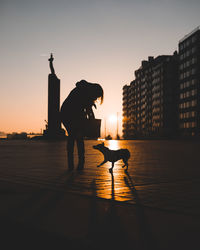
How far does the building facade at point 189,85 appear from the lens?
82812mm

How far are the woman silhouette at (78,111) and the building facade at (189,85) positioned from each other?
7794cm

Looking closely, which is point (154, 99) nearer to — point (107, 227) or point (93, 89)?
point (93, 89)

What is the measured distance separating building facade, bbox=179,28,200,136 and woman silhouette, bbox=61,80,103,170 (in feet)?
256

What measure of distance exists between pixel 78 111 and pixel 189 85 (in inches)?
3372

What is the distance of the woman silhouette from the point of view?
684cm

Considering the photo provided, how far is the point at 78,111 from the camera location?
690 cm

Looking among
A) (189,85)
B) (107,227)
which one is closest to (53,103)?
(107,227)

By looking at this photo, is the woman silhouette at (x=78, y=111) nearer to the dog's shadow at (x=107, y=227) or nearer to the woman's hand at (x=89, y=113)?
the woman's hand at (x=89, y=113)

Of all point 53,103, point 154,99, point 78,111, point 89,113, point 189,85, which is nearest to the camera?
point 78,111

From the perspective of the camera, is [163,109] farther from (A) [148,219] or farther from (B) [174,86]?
(A) [148,219]

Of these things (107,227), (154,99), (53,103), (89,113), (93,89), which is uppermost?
(154,99)


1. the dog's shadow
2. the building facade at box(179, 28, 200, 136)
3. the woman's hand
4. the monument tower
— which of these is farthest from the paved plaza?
the building facade at box(179, 28, 200, 136)

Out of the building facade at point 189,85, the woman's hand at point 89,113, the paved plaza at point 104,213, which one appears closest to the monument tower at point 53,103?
the woman's hand at point 89,113

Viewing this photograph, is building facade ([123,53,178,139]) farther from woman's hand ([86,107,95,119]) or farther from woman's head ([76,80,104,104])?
woman's head ([76,80,104,104])
